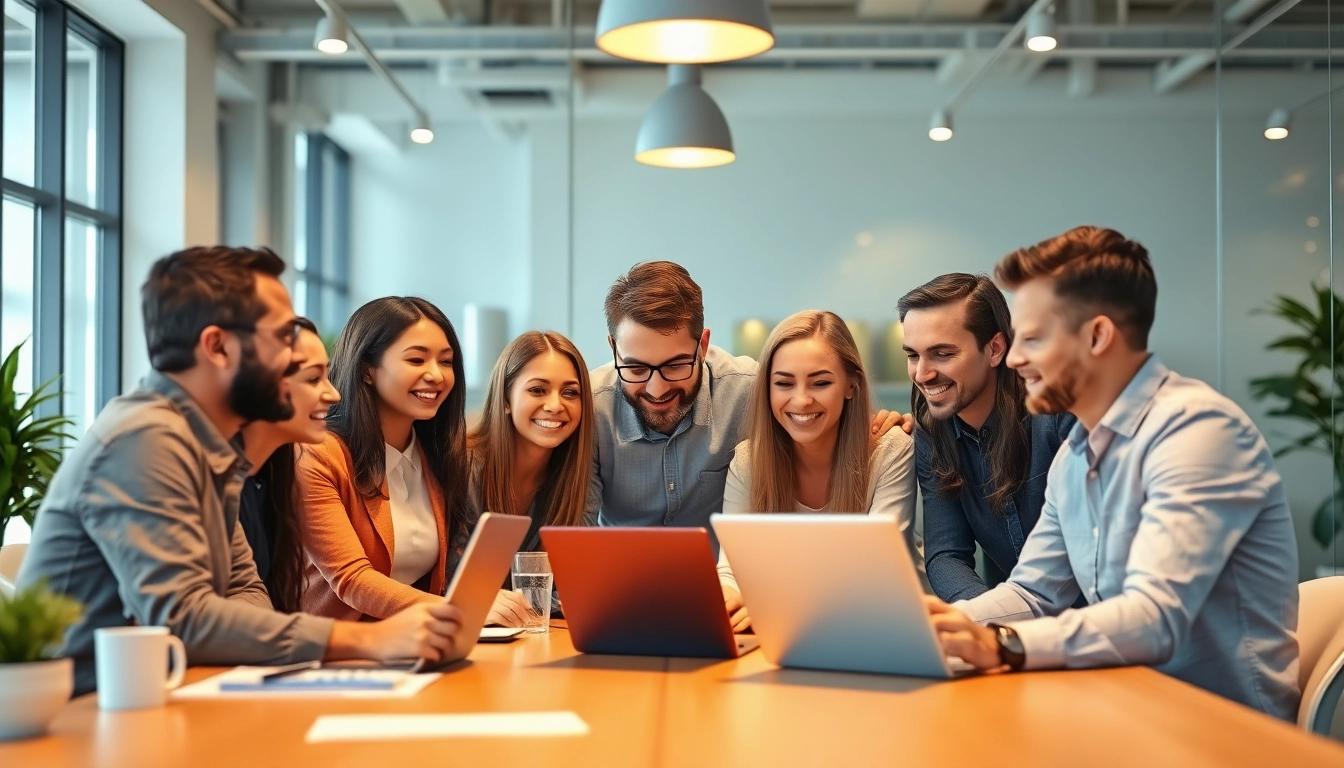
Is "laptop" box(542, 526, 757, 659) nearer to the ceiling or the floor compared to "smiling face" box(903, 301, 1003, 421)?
nearer to the floor

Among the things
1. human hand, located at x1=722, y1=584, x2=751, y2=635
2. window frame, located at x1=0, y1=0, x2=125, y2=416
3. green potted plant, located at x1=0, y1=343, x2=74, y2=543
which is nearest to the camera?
human hand, located at x1=722, y1=584, x2=751, y2=635

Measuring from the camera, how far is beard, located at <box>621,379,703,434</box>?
129 inches

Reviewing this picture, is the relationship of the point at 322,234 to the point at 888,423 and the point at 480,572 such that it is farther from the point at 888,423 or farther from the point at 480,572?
the point at 480,572

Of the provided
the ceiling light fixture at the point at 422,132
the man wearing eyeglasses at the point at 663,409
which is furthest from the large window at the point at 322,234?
the man wearing eyeglasses at the point at 663,409

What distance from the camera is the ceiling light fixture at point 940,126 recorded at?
6.70 meters

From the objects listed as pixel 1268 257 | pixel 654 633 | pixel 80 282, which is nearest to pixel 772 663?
pixel 654 633

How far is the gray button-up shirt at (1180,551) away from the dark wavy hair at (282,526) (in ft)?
4.43

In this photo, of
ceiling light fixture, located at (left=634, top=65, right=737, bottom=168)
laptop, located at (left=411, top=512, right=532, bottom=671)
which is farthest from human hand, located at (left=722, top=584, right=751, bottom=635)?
ceiling light fixture, located at (left=634, top=65, right=737, bottom=168)

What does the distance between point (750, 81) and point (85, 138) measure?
348cm

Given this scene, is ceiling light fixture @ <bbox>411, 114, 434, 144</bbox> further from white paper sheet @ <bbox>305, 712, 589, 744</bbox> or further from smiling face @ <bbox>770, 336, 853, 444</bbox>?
white paper sheet @ <bbox>305, 712, 589, 744</bbox>

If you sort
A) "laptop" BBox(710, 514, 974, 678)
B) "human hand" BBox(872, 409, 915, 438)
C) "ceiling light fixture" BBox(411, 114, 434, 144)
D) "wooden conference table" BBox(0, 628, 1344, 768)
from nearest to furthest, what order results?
1. "wooden conference table" BBox(0, 628, 1344, 768)
2. "laptop" BBox(710, 514, 974, 678)
3. "human hand" BBox(872, 409, 915, 438)
4. "ceiling light fixture" BBox(411, 114, 434, 144)

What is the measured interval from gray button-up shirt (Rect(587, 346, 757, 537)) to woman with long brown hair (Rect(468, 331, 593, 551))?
0.71ft

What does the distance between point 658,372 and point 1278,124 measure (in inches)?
129

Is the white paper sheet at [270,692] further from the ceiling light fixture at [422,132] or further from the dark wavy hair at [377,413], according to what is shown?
the ceiling light fixture at [422,132]
